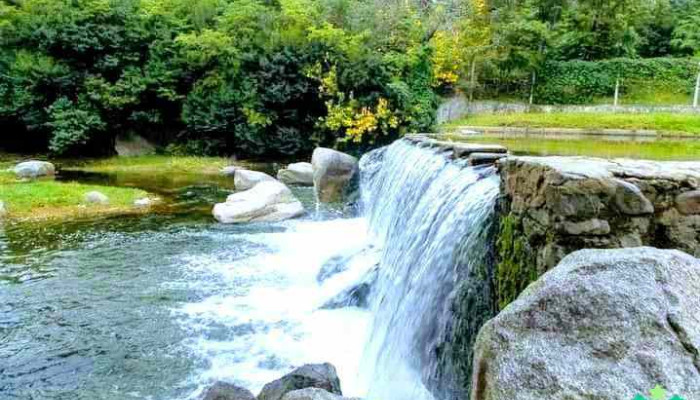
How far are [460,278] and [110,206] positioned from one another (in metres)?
9.60

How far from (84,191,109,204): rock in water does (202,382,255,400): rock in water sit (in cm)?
891

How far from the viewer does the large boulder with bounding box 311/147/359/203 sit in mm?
12461

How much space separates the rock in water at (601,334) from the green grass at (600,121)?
54.8 feet

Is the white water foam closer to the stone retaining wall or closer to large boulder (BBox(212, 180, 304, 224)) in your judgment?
large boulder (BBox(212, 180, 304, 224))

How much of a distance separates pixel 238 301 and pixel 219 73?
1459 cm

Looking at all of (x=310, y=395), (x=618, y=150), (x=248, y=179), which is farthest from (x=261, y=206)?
(x=310, y=395)

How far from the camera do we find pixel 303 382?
152 inches

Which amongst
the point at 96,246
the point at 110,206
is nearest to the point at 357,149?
the point at 110,206

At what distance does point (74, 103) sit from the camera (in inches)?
737

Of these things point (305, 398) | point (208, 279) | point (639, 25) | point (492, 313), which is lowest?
point (208, 279)

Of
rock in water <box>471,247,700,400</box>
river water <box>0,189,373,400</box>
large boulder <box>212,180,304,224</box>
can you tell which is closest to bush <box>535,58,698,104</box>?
large boulder <box>212,180,304,224</box>

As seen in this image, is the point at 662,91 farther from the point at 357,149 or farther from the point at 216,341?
the point at 216,341

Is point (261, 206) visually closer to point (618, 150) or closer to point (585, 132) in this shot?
point (618, 150)

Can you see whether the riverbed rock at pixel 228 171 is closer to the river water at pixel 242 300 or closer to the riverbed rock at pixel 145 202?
the riverbed rock at pixel 145 202
